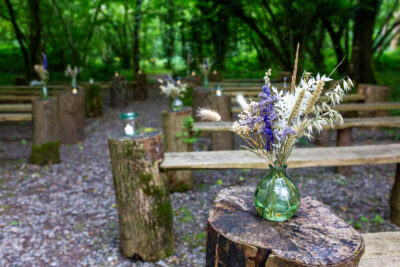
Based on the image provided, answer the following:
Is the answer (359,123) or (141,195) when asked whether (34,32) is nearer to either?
(141,195)

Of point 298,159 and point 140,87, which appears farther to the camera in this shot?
point 140,87

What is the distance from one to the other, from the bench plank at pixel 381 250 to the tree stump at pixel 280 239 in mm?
327

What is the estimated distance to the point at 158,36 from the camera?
2064 centimetres

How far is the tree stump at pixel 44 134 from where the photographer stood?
4.54 m

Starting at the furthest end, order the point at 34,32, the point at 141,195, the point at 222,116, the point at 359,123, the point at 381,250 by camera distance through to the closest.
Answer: the point at 34,32 → the point at 222,116 → the point at 359,123 → the point at 141,195 → the point at 381,250

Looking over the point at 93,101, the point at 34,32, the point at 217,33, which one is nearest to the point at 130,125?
the point at 93,101

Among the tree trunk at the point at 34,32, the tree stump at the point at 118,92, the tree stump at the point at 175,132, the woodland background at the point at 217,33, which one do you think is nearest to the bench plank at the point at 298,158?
the tree stump at the point at 175,132

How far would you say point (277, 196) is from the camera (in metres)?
Result: 1.41

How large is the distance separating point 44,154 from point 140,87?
614 centimetres

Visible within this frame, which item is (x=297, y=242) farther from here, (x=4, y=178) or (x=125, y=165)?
(x=4, y=178)

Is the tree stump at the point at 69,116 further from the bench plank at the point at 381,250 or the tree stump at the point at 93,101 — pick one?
the bench plank at the point at 381,250

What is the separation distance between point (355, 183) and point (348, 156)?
1.67 meters

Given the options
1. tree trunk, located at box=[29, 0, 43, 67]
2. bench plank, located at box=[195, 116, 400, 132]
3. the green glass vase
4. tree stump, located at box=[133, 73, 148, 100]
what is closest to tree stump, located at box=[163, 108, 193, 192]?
bench plank, located at box=[195, 116, 400, 132]

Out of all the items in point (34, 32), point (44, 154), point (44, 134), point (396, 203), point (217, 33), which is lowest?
point (396, 203)
